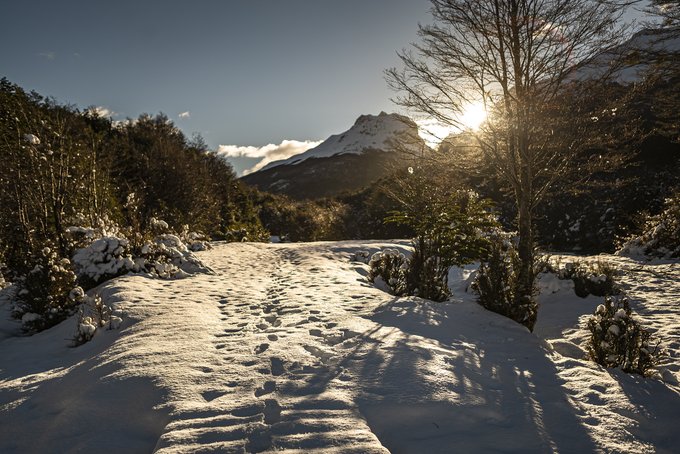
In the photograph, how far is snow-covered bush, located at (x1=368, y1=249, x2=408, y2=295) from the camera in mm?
6927

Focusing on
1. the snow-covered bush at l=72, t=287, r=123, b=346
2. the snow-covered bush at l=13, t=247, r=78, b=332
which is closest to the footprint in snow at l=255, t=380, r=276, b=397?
the snow-covered bush at l=72, t=287, r=123, b=346

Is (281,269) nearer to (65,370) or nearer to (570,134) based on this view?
(65,370)

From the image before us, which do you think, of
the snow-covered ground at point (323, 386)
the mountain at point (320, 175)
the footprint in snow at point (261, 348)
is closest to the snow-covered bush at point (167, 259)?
the snow-covered ground at point (323, 386)

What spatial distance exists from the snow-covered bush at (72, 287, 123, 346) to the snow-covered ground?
12 centimetres

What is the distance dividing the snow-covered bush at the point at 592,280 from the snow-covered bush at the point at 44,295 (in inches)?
359

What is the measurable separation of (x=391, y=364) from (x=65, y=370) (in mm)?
3229

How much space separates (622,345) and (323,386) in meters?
3.07

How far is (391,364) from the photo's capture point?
3137 mm

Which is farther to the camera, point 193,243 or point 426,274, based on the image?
point 193,243

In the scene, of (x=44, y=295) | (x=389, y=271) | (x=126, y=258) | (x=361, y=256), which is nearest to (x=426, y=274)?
(x=389, y=271)

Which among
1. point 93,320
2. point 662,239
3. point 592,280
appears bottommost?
point 592,280

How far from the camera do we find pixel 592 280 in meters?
7.05

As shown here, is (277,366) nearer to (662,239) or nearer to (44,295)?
(44,295)

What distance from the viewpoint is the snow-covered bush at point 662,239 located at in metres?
9.48
